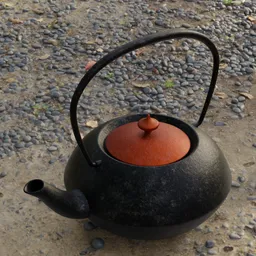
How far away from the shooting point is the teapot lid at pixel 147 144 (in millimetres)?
2609

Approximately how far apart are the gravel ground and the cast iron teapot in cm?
47

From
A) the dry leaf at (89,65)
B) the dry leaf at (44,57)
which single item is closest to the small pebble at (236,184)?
the dry leaf at (89,65)

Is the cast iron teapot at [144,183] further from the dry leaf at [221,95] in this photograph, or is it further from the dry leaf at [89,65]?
the dry leaf at [89,65]

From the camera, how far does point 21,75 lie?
476 centimetres

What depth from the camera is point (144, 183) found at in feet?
8.38

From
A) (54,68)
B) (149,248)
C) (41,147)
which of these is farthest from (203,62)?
(149,248)

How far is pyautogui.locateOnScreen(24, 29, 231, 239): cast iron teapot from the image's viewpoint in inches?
101

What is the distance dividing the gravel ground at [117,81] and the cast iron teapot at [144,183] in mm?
473

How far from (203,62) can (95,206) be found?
2.63 m

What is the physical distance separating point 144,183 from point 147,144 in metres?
0.21

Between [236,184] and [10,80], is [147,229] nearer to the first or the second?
[236,184]

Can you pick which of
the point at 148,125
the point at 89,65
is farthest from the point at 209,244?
the point at 89,65

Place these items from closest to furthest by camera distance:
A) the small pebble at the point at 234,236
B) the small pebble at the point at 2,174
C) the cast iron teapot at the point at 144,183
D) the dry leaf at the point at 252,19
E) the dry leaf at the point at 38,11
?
the cast iron teapot at the point at 144,183 → the small pebble at the point at 234,236 → the small pebble at the point at 2,174 → the dry leaf at the point at 252,19 → the dry leaf at the point at 38,11

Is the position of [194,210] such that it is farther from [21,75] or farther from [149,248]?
[21,75]
